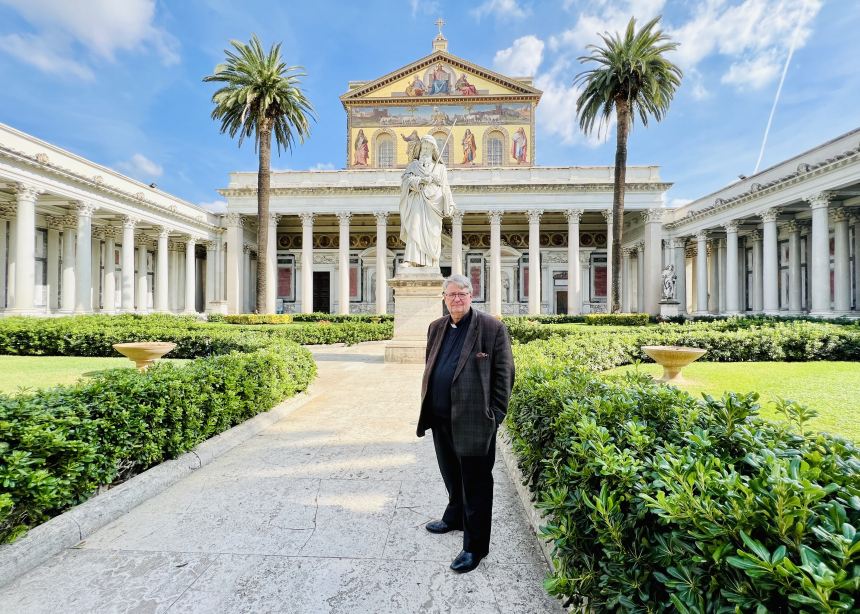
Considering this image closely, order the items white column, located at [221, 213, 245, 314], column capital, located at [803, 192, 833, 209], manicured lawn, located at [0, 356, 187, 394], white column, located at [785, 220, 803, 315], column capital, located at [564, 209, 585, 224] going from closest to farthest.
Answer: manicured lawn, located at [0, 356, 187, 394]
column capital, located at [803, 192, 833, 209]
white column, located at [785, 220, 803, 315]
column capital, located at [564, 209, 585, 224]
white column, located at [221, 213, 245, 314]

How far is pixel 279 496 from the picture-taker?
→ 3.60 metres

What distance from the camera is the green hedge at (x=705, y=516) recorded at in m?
1.25

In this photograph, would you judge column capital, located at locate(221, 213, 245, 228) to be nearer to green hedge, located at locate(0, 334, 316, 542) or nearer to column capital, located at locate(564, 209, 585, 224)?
column capital, located at locate(564, 209, 585, 224)

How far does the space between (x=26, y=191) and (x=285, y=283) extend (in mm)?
20618

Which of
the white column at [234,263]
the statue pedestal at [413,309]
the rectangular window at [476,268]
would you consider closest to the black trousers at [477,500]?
the statue pedestal at [413,309]

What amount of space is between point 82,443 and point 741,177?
113 feet

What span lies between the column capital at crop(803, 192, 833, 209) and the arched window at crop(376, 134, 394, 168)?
27968mm

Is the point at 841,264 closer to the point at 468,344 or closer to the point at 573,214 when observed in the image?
the point at 573,214

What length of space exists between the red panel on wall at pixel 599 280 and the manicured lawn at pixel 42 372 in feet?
120

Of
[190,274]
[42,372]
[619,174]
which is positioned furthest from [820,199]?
[190,274]

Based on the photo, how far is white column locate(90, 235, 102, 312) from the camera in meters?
30.9

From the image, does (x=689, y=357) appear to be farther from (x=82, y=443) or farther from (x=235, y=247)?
(x=235, y=247)

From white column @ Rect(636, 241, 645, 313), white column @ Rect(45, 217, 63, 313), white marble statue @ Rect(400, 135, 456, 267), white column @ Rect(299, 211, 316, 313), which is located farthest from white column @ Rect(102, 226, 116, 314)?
white column @ Rect(636, 241, 645, 313)

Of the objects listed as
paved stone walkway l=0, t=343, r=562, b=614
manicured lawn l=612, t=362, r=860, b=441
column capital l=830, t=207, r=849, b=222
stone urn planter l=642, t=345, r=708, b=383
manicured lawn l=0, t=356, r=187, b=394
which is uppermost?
column capital l=830, t=207, r=849, b=222
